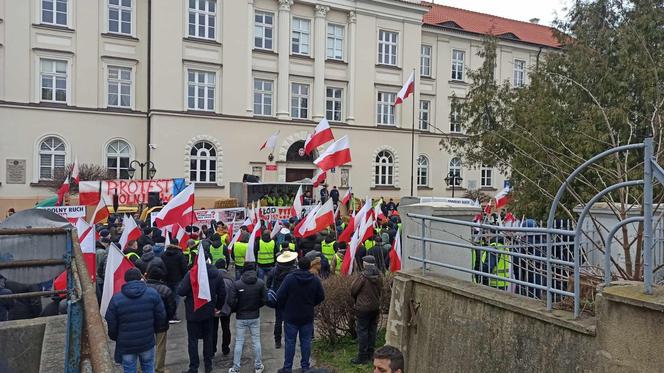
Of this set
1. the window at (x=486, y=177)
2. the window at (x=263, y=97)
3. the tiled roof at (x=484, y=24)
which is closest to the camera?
the window at (x=263, y=97)

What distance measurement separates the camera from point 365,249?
1080 centimetres

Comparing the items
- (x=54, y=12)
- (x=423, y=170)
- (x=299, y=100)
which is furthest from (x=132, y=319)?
(x=423, y=170)

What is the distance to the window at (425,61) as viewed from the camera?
3462 centimetres

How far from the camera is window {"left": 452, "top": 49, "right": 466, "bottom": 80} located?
35.7 meters

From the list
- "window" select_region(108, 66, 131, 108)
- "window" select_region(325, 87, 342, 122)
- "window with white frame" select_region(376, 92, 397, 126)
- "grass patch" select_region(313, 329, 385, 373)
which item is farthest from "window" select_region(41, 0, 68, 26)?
"grass patch" select_region(313, 329, 385, 373)

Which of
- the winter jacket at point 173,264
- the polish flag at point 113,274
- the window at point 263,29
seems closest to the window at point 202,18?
the window at point 263,29

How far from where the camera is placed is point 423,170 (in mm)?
35031

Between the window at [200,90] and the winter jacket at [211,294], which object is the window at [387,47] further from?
the winter jacket at [211,294]

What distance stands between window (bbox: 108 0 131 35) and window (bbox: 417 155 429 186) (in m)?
19.6

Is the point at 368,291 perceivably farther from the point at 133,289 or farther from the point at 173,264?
the point at 173,264

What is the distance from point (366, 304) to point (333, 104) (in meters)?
24.4

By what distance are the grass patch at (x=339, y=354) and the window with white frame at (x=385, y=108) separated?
2455cm

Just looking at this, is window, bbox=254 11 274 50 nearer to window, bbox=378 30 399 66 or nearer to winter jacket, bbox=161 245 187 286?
window, bbox=378 30 399 66

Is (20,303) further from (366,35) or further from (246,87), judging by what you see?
(366,35)
